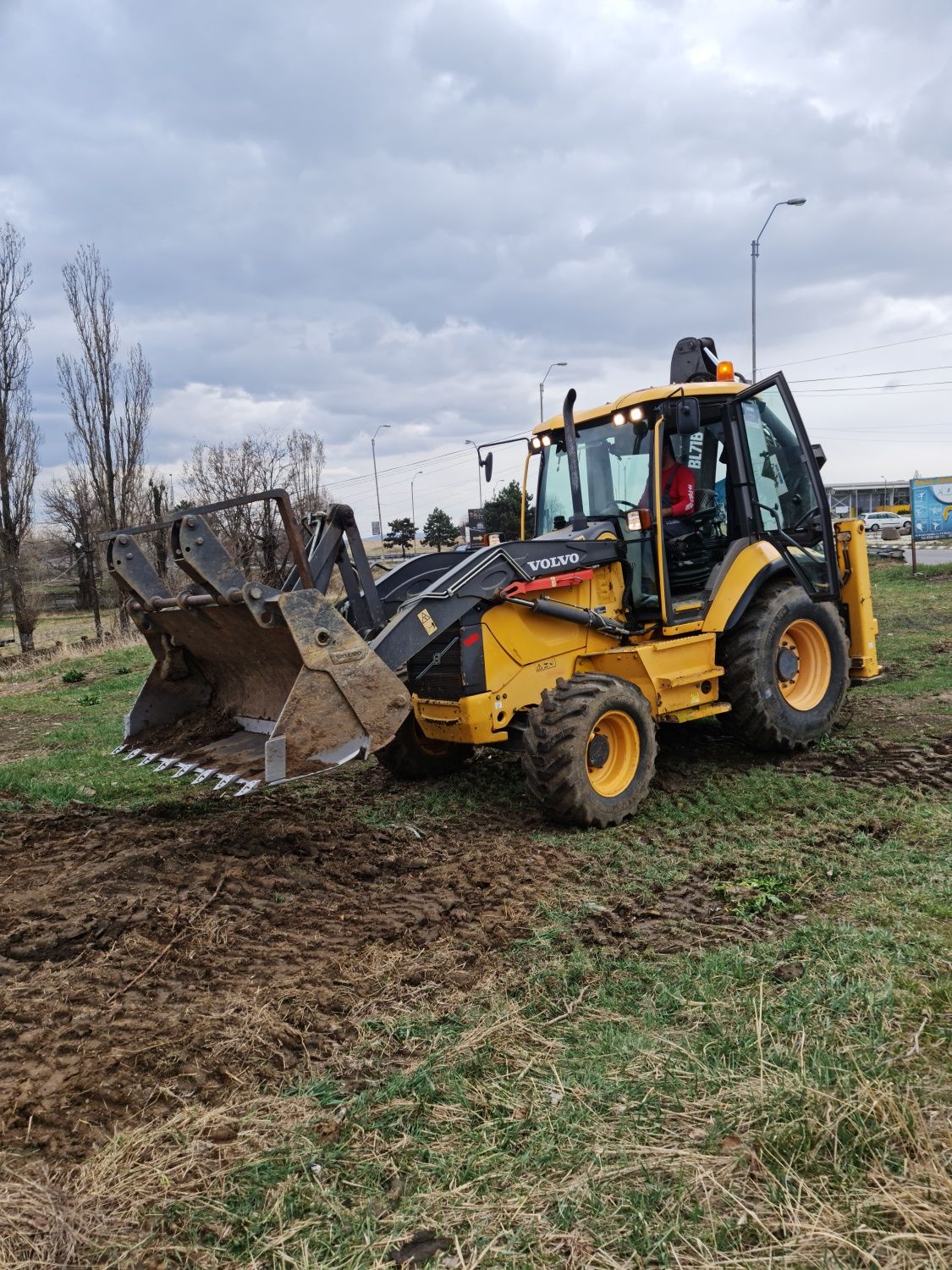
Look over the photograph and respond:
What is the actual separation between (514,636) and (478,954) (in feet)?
8.27

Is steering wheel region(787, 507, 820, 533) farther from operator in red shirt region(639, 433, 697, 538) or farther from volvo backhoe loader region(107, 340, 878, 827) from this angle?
operator in red shirt region(639, 433, 697, 538)

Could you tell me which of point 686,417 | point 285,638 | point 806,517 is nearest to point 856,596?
point 806,517

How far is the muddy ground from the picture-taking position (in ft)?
10.5

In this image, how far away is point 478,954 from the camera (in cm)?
416

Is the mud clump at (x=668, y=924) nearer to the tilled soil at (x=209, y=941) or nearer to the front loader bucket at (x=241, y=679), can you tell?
the tilled soil at (x=209, y=941)

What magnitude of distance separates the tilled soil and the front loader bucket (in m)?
0.56

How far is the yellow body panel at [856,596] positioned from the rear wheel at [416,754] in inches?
141

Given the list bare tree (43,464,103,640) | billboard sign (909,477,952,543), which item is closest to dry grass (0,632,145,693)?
bare tree (43,464,103,640)

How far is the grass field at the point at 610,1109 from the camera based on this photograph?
239 centimetres

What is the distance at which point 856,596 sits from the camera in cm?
817

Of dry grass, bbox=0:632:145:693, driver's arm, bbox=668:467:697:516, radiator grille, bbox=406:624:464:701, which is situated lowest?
dry grass, bbox=0:632:145:693

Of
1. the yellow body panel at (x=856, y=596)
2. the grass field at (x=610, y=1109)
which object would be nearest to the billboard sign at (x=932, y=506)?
the yellow body panel at (x=856, y=596)

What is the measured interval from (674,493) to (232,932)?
443 centimetres

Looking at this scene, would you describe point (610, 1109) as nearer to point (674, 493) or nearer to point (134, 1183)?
point (134, 1183)
